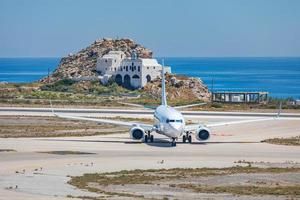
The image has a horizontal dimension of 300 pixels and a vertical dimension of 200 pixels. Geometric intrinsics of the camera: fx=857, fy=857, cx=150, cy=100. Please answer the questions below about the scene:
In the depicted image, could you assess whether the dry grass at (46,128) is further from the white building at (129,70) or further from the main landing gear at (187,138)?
the white building at (129,70)

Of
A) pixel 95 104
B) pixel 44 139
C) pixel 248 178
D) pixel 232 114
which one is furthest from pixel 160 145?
pixel 95 104

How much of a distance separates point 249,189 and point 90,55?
142 meters

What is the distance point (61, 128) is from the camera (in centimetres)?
8819

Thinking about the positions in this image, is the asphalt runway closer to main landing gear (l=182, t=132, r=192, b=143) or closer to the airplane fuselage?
main landing gear (l=182, t=132, r=192, b=143)

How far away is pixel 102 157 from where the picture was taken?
62.3 m

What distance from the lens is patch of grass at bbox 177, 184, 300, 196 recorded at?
46.2 metres

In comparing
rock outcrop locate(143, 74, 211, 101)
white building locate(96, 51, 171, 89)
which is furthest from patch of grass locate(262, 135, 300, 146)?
white building locate(96, 51, 171, 89)

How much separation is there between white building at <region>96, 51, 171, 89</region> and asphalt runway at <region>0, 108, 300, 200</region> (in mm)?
75999

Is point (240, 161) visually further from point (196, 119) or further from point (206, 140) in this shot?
point (196, 119)

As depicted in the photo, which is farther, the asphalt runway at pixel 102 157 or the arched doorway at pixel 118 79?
the arched doorway at pixel 118 79

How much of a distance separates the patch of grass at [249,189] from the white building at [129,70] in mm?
110491

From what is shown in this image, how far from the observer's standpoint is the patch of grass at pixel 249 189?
4619cm

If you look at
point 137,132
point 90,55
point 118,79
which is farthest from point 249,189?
point 90,55

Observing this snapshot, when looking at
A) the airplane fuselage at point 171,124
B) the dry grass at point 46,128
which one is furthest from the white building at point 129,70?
the airplane fuselage at point 171,124
